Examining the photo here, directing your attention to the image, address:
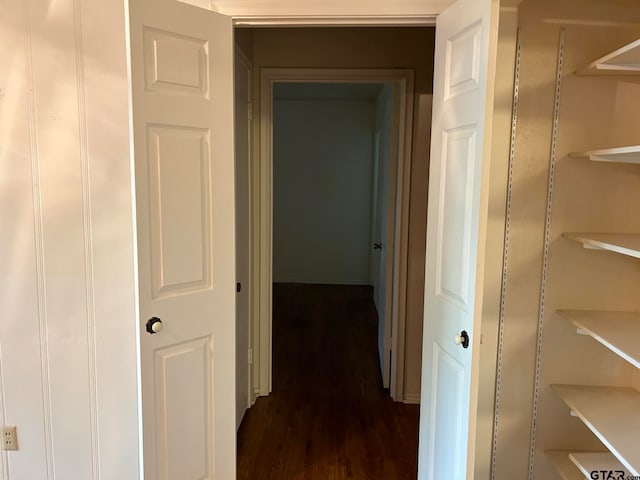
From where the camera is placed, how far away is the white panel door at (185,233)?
170cm

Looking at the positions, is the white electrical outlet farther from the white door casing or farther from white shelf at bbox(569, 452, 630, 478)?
white shelf at bbox(569, 452, 630, 478)

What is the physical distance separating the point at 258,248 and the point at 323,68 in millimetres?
1286

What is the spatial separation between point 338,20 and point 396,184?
1.42m

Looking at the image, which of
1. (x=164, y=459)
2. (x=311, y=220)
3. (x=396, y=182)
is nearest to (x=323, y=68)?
(x=396, y=182)

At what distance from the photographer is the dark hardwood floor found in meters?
2.51

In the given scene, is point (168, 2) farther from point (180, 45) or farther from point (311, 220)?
point (311, 220)

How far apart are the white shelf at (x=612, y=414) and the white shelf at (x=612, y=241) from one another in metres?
0.59

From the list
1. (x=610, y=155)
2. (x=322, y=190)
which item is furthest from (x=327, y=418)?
(x=322, y=190)

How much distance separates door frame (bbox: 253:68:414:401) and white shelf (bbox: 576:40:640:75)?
1319 millimetres

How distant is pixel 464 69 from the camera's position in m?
1.66

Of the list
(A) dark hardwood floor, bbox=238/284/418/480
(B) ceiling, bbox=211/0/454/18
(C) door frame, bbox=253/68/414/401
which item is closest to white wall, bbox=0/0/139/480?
(B) ceiling, bbox=211/0/454/18

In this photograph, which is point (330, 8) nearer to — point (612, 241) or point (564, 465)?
point (612, 241)

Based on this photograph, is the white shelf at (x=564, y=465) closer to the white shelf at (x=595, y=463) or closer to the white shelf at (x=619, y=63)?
the white shelf at (x=595, y=463)

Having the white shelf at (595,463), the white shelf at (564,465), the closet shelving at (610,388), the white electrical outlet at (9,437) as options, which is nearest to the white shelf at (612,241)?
the closet shelving at (610,388)
